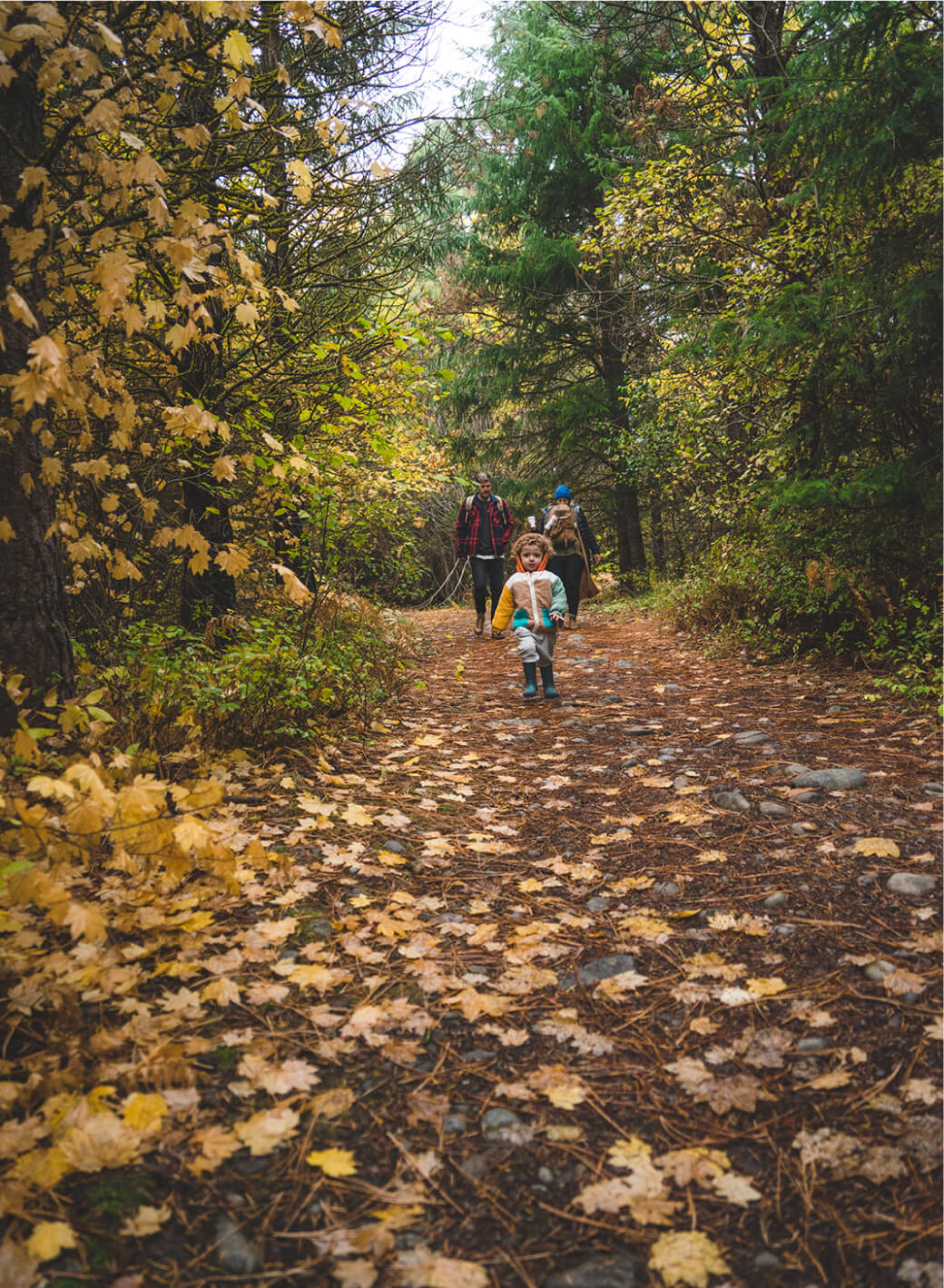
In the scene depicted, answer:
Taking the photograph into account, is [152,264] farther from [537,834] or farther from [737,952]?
[737,952]

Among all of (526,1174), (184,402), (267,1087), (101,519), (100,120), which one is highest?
(100,120)

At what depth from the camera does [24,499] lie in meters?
Answer: 3.20

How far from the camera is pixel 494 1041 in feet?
7.57

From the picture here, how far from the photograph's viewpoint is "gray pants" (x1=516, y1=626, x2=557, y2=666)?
6590 mm

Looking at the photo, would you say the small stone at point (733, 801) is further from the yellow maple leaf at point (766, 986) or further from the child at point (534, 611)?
the child at point (534, 611)

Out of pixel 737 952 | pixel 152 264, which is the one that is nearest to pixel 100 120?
pixel 152 264

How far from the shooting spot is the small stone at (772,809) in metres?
3.69

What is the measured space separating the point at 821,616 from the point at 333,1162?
21.2ft

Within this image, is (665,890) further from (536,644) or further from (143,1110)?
(536,644)

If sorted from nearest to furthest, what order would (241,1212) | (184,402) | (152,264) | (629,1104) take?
(241,1212) < (629,1104) < (152,264) < (184,402)

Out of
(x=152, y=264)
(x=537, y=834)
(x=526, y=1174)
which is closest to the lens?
(x=526, y=1174)

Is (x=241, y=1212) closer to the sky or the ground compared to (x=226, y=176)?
closer to the ground

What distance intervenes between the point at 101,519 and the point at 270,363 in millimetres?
1614

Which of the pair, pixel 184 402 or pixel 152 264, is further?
pixel 184 402
